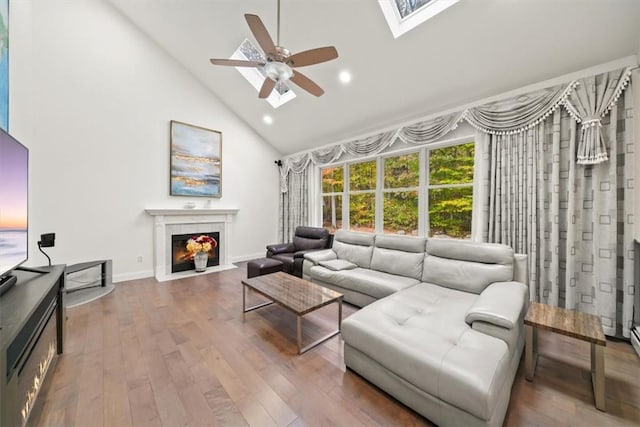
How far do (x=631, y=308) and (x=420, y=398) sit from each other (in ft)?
7.83

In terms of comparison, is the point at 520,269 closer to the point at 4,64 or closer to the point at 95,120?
the point at 4,64

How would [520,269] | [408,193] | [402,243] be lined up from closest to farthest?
[520,269] → [402,243] → [408,193]

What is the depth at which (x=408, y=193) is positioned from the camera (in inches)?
158

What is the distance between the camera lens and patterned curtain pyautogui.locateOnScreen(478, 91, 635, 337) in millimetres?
2230

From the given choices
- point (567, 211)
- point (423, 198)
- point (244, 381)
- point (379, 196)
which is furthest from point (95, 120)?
point (567, 211)

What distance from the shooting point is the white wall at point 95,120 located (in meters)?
3.33

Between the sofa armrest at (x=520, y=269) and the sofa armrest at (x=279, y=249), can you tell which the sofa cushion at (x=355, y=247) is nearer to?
the sofa armrest at (x=279, y=249)

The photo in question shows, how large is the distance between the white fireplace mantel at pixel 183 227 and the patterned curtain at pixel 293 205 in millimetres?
1245

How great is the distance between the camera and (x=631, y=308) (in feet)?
7.14

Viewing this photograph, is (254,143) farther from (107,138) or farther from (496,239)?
(496,239)

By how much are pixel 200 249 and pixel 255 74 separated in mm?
3431

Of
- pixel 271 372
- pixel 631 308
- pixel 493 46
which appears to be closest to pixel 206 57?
pixel 493 46

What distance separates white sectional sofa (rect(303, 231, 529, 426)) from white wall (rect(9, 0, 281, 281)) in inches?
150

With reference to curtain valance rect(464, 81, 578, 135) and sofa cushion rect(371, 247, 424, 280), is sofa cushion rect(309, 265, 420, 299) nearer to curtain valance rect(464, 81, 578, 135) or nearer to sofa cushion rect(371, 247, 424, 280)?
sofa cushion rect(371, 247, 424, 280)
